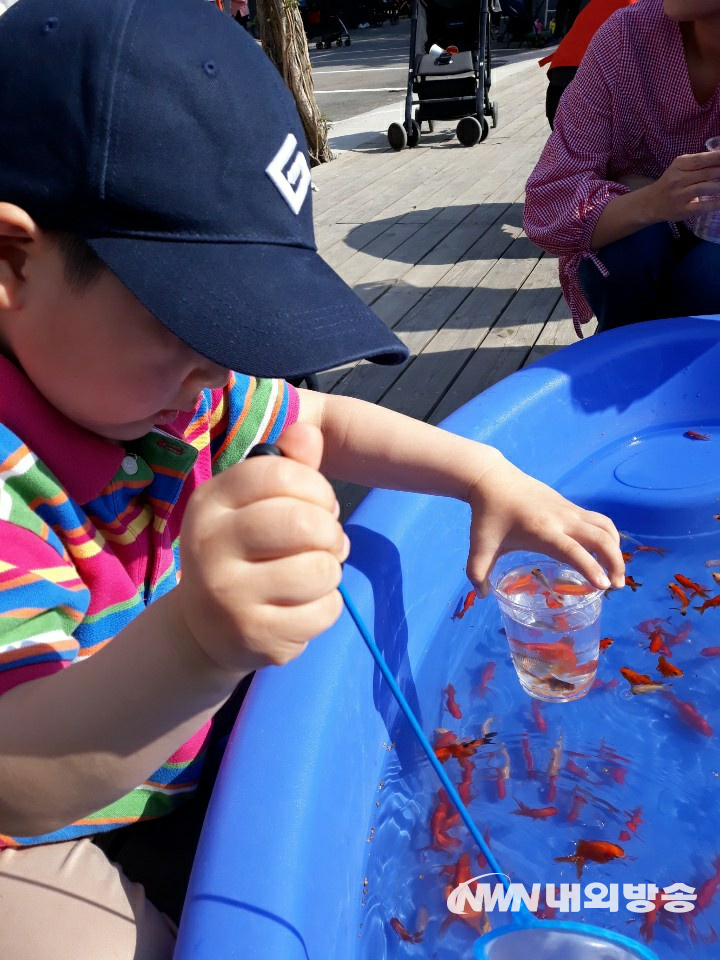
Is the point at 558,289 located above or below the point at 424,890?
below

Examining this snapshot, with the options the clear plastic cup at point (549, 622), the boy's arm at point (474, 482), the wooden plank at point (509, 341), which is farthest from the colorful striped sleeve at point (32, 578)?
the wooden plank at point (509, 341)

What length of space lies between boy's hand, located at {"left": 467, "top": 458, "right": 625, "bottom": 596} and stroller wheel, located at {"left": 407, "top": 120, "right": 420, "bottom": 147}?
6081 millimetres

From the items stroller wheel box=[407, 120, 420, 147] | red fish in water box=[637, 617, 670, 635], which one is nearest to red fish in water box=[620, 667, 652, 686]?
red fish in water box=[637, 617, 670, 635]

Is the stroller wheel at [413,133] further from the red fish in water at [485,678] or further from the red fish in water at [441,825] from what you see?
the red fish in water at [441,825]

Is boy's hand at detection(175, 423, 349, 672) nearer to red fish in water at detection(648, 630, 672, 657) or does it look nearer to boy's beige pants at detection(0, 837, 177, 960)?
boy's beige pants at detection(0, 837, 177, 960)

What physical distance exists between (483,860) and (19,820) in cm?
63

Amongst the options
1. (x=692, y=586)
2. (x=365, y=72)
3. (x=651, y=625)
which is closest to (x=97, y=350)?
(x=651, y=625)

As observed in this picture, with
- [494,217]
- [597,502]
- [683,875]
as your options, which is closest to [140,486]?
[683,875]

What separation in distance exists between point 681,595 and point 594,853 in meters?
0.61

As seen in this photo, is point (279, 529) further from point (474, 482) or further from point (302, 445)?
point (474, 482)

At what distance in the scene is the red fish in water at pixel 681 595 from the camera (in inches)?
65.4

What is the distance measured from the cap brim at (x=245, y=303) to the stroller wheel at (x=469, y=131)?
6.14 metres

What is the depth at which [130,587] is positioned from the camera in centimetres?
115

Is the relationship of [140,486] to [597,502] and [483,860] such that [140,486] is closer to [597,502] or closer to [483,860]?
[483,860]
